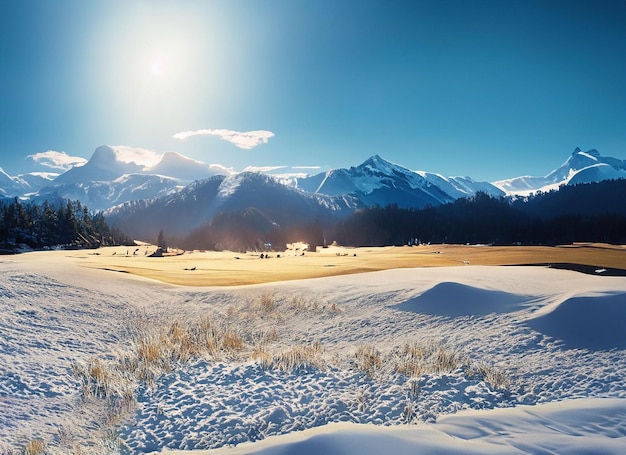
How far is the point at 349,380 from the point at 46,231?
93250 millimetres

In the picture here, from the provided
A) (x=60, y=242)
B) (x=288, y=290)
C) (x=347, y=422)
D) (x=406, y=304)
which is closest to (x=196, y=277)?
(x=288, y=290)

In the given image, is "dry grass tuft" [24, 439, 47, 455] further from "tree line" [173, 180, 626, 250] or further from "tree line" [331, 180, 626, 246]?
"tree line" [331, 180, 626, 246]

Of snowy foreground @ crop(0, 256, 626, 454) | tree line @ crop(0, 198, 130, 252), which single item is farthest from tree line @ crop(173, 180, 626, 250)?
snowy foreground @ crop(0, 256, 626, 454)

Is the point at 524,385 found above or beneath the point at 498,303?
beneath

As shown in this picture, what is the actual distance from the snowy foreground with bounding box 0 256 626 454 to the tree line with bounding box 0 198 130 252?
6983 centimetres

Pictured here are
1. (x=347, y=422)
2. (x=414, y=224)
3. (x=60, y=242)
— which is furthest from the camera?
(x=414, y=224)

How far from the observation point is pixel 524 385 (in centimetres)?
696

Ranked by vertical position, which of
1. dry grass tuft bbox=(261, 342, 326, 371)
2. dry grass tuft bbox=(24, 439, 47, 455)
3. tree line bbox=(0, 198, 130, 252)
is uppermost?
tree line bbox=(0, 198, 130, 252)

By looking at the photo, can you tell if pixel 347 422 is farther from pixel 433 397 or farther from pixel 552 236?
pixel 552 236

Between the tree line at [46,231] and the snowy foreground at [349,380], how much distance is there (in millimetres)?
69832

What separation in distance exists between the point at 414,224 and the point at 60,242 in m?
106

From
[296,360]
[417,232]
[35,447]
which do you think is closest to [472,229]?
[417,232]

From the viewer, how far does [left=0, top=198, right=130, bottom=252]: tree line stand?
6912 centimetres

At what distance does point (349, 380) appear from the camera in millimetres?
7359
